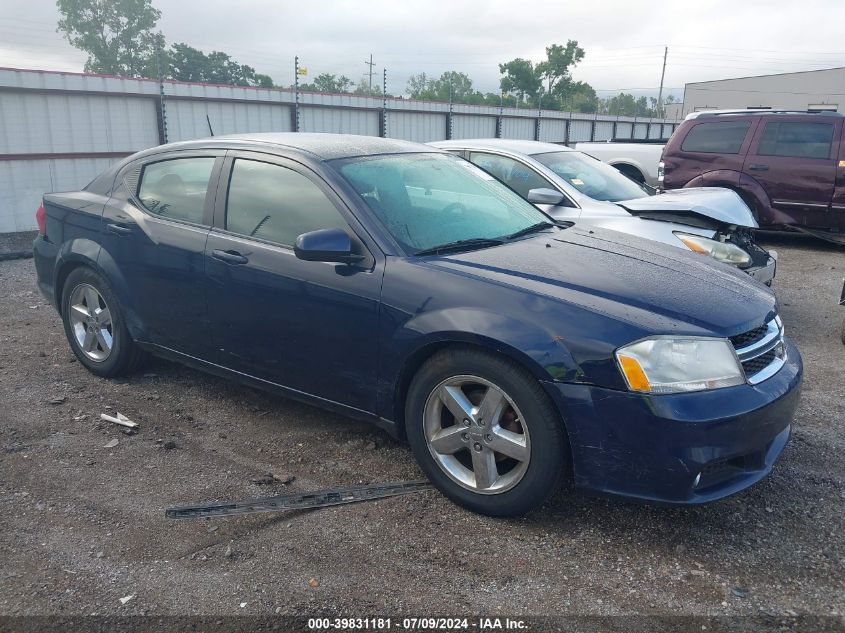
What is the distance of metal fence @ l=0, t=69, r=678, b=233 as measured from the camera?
1134 cm

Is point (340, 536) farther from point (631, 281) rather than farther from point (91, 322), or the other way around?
point (91, 322)

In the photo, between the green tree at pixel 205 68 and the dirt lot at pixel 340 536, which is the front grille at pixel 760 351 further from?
the green tree at pixel 205 68

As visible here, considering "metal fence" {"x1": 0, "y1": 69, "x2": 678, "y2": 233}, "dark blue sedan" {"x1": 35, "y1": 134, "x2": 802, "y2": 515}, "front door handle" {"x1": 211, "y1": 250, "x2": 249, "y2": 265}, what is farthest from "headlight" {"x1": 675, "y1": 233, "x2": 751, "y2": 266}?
"metal fence" {"x1": 0, "y1": 69, "x2": 678, "y2": 233}

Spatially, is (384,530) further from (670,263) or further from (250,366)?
(670,263)

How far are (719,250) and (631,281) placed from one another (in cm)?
318

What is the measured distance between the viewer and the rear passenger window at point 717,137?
35.1ft

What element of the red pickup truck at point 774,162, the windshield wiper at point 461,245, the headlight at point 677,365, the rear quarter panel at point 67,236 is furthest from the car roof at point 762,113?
the rear quarter panel at point 67,236

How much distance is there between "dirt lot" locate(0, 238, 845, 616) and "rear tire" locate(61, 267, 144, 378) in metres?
0.48

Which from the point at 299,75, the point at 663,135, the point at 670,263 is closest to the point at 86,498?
the point at 670,263

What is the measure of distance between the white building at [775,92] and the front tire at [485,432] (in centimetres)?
4490

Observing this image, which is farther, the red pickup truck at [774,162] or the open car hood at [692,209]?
the red pickup truck at [774,162]

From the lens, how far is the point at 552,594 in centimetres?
271

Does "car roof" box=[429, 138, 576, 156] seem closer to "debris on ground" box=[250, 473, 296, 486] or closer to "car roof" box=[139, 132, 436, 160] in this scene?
"car roof" box=[139, 132, 436, 160]

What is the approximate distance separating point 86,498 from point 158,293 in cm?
134
